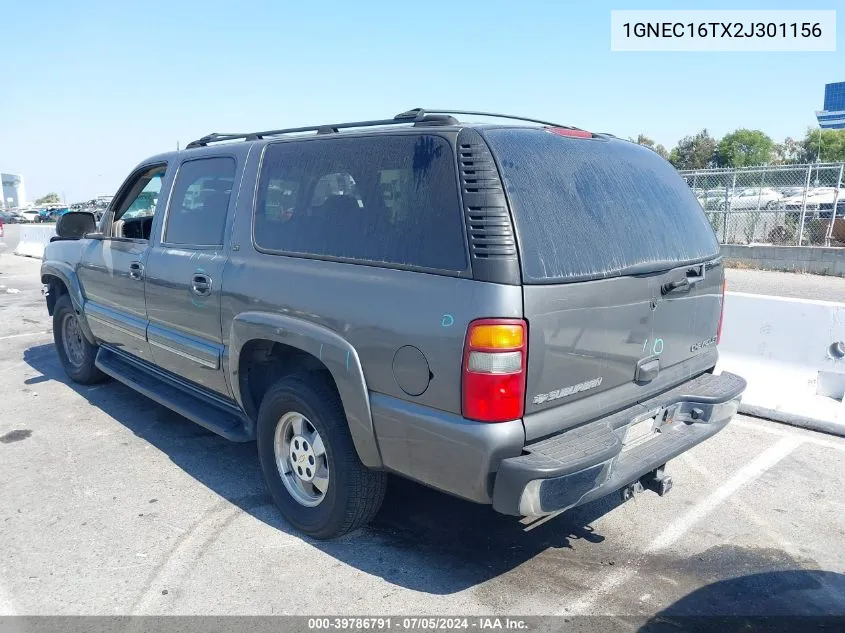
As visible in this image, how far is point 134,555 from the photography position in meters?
3.30

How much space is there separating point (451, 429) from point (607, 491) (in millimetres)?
805

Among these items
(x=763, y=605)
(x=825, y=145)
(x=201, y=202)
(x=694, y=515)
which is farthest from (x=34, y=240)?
(x=825, y=145)

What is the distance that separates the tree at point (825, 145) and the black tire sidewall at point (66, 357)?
60795 mm

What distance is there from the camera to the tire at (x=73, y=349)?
5.88 m

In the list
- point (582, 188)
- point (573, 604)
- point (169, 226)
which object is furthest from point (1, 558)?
point (582, 188)

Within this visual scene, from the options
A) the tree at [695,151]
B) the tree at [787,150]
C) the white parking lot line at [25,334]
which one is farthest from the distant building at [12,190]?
the white parking lot line at [25,334]

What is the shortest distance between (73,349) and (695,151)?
5929 cm

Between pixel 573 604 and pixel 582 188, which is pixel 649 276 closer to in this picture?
pixel 582 188

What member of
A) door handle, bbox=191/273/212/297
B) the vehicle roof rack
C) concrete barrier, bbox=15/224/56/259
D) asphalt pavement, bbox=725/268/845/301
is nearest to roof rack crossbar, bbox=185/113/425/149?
the vehicle roof rack

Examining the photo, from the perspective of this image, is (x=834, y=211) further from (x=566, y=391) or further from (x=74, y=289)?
(x=74, y=289)

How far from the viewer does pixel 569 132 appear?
3.23 meters

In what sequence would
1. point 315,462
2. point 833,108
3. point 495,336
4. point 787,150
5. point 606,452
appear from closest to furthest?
point 495,336 → point 606,452 → point 315,462 → point 833,108 → point 787,150

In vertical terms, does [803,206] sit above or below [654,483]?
above

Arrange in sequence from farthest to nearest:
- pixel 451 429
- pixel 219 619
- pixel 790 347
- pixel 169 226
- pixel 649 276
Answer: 1. pixel 790 347
2. pixel 169 226
3. pixel 649 276
4. pixel 219 619
5. pixel 451 429
